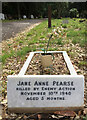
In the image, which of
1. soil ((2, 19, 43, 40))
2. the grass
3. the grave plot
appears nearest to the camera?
the grave plot

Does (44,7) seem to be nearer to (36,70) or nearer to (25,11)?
(25,11)

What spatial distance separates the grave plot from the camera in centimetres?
221

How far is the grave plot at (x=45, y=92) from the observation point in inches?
87.0

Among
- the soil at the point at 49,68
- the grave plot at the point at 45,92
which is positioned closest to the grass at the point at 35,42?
the soil at the point at 49,68

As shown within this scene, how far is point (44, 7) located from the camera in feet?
114

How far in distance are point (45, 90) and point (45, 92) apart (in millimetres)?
27

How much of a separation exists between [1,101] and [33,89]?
71cm

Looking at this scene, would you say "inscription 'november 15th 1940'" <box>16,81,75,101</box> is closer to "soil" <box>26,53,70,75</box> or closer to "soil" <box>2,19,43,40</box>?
"soil" <box>26,53,70,75</box>

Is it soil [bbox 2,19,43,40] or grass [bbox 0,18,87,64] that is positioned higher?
soil [bbox 2,19,43,40]

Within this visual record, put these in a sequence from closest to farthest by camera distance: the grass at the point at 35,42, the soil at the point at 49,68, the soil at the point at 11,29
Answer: the soil at the point at 49,68 < the grass at the point at 35,42 < the soil at the point at 11,29

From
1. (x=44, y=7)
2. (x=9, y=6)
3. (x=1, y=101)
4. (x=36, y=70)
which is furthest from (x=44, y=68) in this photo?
(x=44, y=7)

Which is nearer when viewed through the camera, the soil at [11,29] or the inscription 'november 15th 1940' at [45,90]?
the inscription 'november 15th 1940' at [45,90]

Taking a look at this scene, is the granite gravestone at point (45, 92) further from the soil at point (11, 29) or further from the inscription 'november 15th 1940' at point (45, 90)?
the soil at point (11, 29)

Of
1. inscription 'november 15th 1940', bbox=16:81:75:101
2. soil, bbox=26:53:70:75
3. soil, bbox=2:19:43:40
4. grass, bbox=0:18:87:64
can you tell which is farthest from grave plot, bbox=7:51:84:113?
soil, bbox=2:19:43:40
